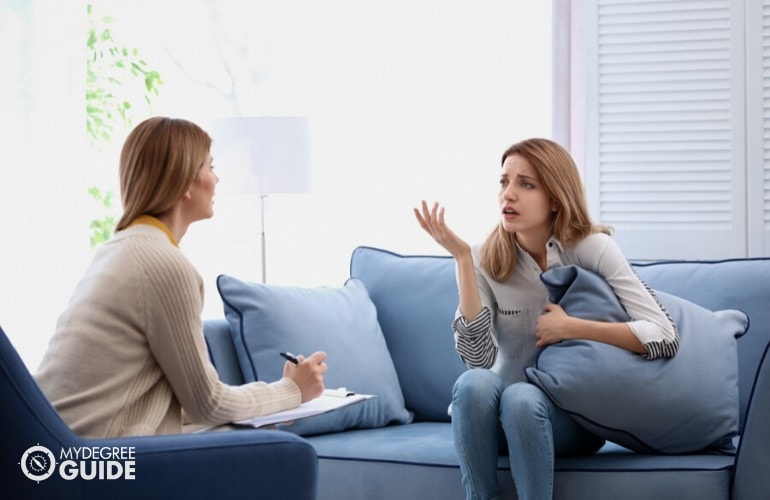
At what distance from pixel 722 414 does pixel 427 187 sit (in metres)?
1.86

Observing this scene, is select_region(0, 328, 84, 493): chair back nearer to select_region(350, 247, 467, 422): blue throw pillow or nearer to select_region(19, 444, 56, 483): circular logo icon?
select_region(19, 444, 56, 483): circular logo icon

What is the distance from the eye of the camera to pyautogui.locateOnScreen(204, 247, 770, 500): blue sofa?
2195mm

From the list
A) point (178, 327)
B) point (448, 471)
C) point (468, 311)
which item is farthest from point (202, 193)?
point (448, 471)

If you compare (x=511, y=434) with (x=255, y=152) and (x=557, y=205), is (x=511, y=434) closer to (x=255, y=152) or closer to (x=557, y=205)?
(x=557, y=205)

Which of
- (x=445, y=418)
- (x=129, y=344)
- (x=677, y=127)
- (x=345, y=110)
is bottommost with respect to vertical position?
(x=445, y=418)

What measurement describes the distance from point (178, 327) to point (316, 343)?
1.09m

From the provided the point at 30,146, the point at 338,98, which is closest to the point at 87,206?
the point at 30,146

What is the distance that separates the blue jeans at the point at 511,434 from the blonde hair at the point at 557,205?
0.32m

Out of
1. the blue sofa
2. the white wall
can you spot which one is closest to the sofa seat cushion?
the blue sofa

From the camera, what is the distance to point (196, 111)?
14.1ft

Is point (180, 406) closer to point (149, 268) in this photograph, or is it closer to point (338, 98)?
point (149, 268)

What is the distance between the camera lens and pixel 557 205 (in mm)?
2535

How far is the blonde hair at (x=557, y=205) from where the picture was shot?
8.20 feet

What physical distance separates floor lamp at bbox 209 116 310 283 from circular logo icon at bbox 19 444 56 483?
1.70 m
